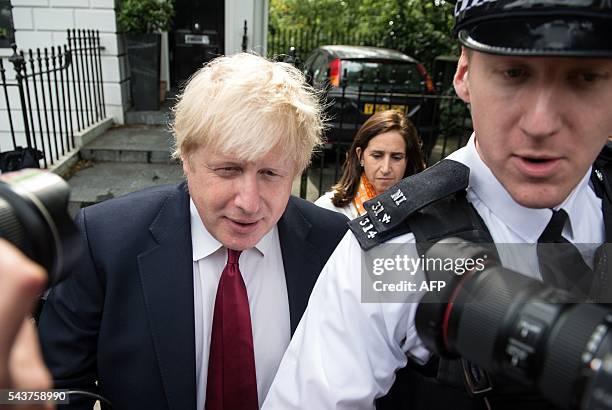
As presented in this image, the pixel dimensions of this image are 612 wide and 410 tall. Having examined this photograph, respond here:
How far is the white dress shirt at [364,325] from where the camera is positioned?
1.18 m

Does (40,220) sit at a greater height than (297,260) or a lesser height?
greater

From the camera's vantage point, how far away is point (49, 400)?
24.0 inches

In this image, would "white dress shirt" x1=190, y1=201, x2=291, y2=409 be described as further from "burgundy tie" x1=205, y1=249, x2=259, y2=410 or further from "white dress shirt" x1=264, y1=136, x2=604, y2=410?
"white dress shirt" x1=264, y1=136, x2=604, y2=410

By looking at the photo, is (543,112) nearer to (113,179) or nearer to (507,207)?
(507,207)

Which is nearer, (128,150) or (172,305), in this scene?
(172,305)

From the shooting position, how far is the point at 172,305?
1599 millimetres

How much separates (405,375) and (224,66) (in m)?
1.09

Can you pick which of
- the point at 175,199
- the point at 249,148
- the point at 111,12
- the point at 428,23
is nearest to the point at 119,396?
the point at 175,199

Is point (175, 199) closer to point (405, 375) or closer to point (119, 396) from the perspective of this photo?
point (119, 396)

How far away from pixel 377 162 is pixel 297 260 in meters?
1.55

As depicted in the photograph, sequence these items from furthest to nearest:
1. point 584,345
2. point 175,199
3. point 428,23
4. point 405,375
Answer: point 428,23
point 175,199
point 405,375
point 584,345

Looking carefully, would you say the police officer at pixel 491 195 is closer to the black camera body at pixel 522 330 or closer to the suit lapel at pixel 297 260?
the black camera body at pixel 522 330

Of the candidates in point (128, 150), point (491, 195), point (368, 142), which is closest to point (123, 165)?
point (128, 150)

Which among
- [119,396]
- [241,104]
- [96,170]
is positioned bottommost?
[96,170]
